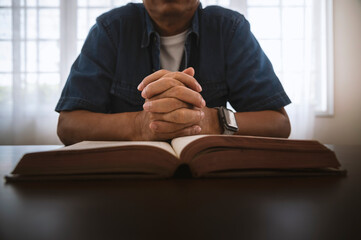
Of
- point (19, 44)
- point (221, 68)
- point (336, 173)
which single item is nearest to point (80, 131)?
point (221, 68)

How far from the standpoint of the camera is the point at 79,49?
2.29 metres

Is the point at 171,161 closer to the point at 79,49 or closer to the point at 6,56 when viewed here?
the point at 79,49

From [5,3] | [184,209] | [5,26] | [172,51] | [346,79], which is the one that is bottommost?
[184,209]

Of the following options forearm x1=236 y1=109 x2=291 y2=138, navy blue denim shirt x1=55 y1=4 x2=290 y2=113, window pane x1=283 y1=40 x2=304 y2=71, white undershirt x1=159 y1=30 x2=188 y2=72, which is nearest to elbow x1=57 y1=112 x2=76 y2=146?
→ navy blue denim shirt x1=55 y1=4 x2=290 y2=113

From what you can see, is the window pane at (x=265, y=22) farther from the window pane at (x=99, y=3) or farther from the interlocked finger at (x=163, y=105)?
the interlocked finger at (x=163, y=105)

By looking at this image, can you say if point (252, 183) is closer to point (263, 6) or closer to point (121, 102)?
point (121, 102)

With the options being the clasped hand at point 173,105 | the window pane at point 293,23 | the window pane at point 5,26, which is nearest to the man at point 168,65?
the clasped hand at point 173,105

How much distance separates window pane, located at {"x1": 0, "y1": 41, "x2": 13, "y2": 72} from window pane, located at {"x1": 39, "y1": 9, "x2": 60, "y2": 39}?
1.04 ft

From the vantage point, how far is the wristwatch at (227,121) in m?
0.72

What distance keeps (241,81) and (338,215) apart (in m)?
0.80

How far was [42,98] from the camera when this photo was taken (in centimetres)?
225

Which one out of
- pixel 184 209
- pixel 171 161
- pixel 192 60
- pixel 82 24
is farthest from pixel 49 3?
pixel 184 209

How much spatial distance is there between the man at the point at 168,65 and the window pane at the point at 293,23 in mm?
1545

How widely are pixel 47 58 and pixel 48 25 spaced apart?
303mm
